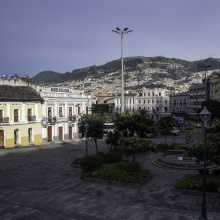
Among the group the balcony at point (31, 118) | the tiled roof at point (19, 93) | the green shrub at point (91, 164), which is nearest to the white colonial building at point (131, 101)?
the tiled roof at point (19, 93)

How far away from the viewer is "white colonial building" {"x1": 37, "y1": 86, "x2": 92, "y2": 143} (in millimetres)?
42188

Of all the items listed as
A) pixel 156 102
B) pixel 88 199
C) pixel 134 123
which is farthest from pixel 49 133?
pixel 156 102

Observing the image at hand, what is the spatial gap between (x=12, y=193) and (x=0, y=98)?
885 inches

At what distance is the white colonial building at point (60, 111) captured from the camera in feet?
138

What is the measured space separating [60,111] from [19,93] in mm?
9310

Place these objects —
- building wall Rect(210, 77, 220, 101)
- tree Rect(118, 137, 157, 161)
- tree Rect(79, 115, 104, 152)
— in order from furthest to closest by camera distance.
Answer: building wall Rect(210, 77, 220, 101)
tree Rect(79, 115, 104, 152)
tree Rect(118, 137, 157, 161)

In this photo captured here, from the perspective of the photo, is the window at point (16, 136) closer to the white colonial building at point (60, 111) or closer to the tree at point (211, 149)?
the white colonial building at point (60, 111)

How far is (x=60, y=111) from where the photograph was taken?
45.9m

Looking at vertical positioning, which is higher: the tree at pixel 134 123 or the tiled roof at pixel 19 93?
the tiled roof at pixel 19 93

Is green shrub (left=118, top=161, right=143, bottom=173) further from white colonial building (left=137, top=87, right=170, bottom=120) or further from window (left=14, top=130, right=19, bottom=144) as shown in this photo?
white colonial building (left=137, top=87, right=170, bottom=120)

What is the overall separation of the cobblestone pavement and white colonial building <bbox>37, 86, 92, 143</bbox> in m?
21.7

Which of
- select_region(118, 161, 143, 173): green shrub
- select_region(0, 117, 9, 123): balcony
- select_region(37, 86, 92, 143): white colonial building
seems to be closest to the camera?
select_region(118, 161, 143, 173): green shrub

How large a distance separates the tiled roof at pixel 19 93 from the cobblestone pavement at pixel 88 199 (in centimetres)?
1758

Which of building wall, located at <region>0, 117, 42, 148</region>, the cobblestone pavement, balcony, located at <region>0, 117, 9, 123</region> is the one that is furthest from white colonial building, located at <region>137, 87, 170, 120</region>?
the cobblestone pavement
